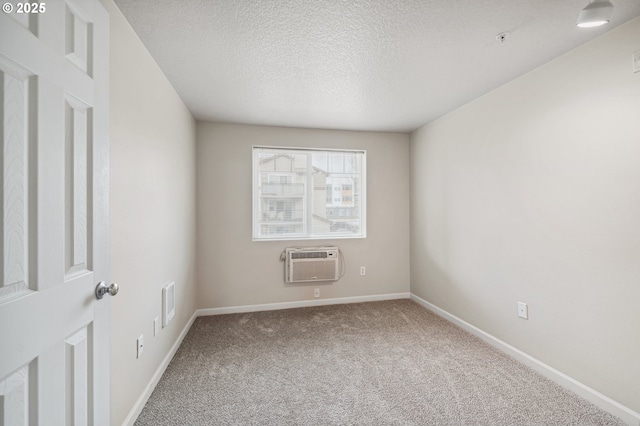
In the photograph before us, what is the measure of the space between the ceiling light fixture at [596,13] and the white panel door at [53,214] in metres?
2.16

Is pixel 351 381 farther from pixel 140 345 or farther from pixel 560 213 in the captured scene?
pixel 560 213

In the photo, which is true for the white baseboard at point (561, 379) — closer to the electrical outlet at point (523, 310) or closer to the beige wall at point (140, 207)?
the electrical outlet at point (523, 310)

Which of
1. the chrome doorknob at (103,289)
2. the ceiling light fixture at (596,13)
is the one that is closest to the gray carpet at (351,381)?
the chrome doorknob at (103,289)

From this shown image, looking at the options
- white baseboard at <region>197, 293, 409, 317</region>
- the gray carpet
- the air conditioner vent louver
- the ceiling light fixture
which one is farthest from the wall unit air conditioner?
the ceiling light fixture

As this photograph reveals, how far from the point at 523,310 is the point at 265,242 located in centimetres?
272

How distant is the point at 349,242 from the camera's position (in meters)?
3.79

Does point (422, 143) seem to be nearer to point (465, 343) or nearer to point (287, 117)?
point (287, 117)

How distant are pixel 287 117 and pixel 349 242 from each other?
70.3 inches

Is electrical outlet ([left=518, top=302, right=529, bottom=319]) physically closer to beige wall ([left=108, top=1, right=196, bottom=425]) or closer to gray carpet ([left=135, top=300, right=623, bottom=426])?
gray carpet ([left=135, top=300, right=623, bottom=426])

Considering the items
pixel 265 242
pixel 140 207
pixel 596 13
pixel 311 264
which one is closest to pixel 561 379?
pixel 596 13

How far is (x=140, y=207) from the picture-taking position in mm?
1764

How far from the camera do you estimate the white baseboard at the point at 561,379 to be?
1.66 meters

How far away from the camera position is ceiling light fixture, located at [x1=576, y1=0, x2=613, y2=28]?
4.22 ft

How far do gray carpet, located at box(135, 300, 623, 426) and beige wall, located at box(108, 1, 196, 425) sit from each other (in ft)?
1.16
